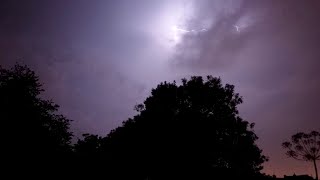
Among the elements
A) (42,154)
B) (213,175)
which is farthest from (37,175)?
(213,175)

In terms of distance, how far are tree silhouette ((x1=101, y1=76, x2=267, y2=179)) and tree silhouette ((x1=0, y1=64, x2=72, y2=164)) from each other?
785 inches

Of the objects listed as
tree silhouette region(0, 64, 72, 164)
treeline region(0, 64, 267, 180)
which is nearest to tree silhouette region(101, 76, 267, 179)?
treeline region(0, 64, 267, 180)

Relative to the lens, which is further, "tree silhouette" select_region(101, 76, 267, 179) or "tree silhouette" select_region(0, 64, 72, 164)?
"tree silhouette" select_region(101, 76, 267, 179)

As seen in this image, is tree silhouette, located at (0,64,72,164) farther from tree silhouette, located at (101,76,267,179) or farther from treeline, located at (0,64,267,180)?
tree silhouette, located at (101,76,267,179)

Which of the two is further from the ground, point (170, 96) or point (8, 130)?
point (170, 96)

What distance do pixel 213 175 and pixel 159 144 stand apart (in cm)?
923

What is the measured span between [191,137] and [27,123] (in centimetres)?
2483

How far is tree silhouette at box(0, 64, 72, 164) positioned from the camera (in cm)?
2827

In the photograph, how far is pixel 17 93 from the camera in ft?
97.9

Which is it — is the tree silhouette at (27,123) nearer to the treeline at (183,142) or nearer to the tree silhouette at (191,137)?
the treeline at (183,142)

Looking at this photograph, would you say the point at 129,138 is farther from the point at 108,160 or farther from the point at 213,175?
the point at 213,175

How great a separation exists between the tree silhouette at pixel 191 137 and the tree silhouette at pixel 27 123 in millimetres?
19933

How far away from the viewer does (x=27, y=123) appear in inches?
1146

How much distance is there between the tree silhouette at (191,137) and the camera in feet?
156
